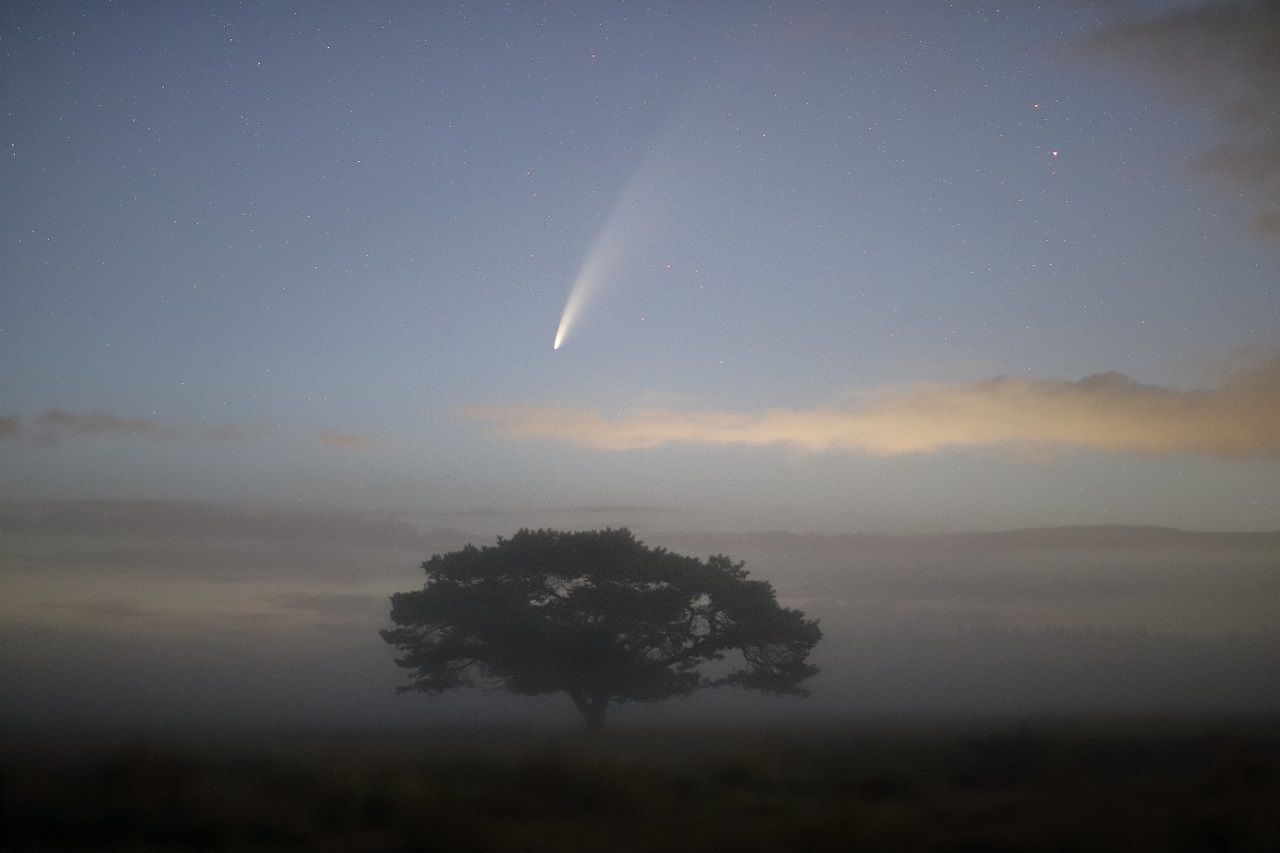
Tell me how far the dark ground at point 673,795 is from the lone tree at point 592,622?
524 inches

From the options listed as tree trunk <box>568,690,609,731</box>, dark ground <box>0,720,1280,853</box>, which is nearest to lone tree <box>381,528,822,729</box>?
tree trunk <box>568,690,609,731</box>

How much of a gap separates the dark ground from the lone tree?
13.3 meters

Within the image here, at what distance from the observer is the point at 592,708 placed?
109 ft

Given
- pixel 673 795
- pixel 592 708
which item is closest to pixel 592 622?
pixel 592 708

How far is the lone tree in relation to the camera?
32375mm

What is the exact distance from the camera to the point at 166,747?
14445 mm

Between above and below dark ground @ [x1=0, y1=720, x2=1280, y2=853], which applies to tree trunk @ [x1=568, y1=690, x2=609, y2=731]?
below

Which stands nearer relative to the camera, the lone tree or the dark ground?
the dark ground

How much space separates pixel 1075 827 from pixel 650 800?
17.2ft

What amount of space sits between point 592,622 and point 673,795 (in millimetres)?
19478

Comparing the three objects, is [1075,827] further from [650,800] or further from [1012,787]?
[650,800]

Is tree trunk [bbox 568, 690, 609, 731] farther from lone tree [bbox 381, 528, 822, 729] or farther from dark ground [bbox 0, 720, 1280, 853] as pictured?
dark ground [bbox 0, 720, 1280, 853]

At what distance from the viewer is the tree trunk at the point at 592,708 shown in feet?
107

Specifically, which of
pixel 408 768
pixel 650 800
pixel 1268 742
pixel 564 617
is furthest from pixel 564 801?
pixel 564 617
